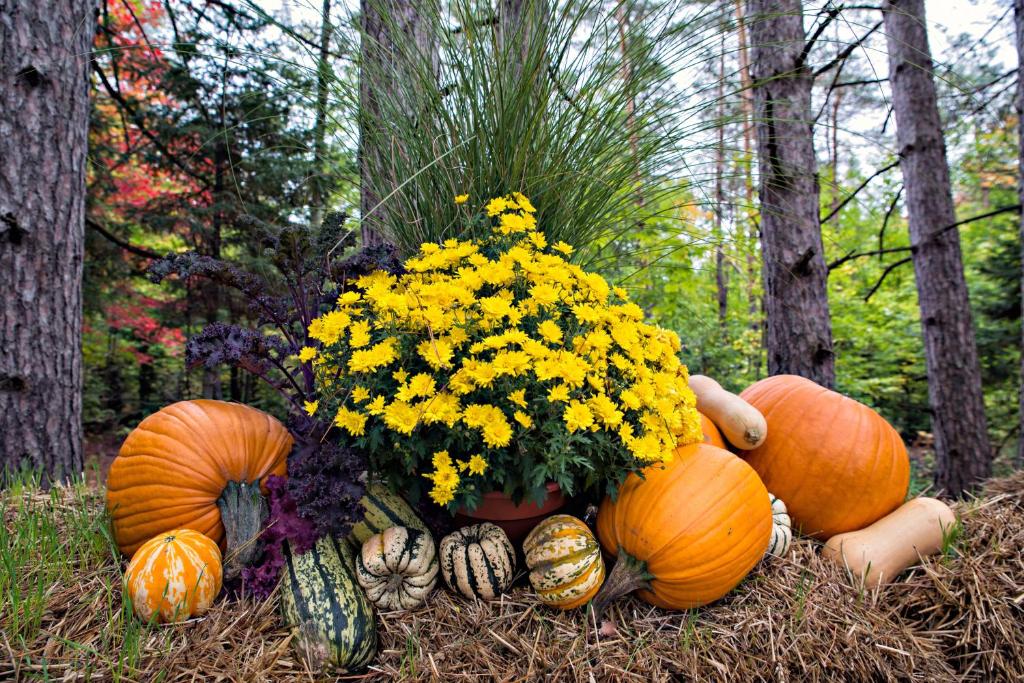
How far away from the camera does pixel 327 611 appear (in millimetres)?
1009

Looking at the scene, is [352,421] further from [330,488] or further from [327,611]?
[327,611]

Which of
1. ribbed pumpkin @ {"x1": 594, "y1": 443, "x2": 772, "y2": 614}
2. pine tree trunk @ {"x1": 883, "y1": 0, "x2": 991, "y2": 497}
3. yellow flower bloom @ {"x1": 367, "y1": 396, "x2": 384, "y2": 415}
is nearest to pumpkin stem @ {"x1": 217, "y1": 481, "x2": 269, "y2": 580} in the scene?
yellow flower bloom @ {"x1": 367, "y1": 396, "x2": 384, "y2": 415}

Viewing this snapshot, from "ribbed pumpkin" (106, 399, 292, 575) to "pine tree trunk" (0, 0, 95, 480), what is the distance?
90 cm

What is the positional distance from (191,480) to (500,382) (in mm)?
712

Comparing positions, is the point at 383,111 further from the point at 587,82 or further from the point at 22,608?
the point at 22,608

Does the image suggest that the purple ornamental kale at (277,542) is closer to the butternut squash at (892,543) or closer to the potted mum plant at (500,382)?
the potted mum plant at (500,382)

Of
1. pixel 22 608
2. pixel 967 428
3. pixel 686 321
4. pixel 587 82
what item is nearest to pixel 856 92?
pixel 686 321

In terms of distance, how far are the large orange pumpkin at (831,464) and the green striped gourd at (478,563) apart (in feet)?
2.65

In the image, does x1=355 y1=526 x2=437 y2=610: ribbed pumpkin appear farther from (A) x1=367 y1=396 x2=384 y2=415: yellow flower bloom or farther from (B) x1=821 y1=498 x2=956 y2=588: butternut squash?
(B) x1=821 y1=498 x2=956 y2=588: butternut squash

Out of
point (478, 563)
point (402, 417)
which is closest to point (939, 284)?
point (478, 563)

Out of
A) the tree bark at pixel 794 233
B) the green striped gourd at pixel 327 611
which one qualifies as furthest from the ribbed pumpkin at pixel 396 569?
the tree bark at pixel 794 233

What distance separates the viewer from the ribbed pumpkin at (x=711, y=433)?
144 centimetres

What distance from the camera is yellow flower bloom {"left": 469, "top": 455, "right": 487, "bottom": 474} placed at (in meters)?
0.97

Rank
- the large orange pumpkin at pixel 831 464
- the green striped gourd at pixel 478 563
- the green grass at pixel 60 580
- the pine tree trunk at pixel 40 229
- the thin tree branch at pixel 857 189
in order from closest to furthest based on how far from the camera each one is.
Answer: the green grass at pixel 60 580
the green striped gourd at pixel 478 563
the large orange pumpkin at pixel 831 464
the thin tree branch at pixel 857 189
the pine tree trunk at pixel 40 229
